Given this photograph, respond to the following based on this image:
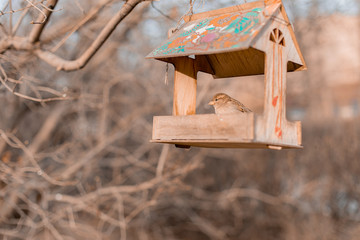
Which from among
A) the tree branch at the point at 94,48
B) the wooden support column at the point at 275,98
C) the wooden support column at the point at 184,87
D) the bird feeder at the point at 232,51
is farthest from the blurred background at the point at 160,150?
the wooden support column at the point at 275,98

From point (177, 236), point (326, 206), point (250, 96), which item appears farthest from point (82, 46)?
point (326, 206)

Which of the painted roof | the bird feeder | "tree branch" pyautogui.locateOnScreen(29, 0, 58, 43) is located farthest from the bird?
"tree branch" pyautogui.locateOnScreen(29, 0, 58, 43)

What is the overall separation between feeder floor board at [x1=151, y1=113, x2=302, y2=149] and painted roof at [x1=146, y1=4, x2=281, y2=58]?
373 millimetres

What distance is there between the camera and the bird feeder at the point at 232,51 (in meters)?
2.47

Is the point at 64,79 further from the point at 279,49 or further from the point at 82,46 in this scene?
the point at 279,49

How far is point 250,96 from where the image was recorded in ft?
30.3

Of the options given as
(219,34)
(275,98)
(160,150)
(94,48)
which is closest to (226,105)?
(275,98)

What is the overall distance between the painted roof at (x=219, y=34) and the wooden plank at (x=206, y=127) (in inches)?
14.5

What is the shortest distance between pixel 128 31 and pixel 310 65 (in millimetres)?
4719

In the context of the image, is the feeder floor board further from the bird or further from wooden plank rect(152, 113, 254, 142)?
the bird

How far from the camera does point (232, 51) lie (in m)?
2.81

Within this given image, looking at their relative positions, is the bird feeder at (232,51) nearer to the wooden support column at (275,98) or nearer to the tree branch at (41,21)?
the wooden support column at (275,98)

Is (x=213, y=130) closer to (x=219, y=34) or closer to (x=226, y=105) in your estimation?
(x=226, y=105)

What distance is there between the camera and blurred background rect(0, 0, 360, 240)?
6168 millimetres
